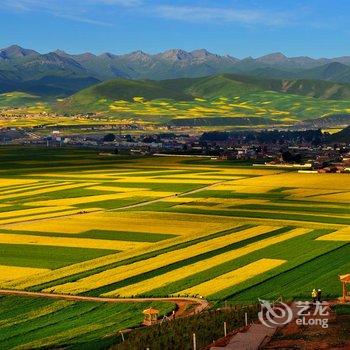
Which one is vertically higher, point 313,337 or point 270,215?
point 313,337

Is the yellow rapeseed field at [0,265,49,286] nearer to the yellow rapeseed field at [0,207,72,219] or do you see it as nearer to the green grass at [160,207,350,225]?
the yellow rapeseed field at [0,207,72,219]

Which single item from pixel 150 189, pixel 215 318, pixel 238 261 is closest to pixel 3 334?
pixel 215 318

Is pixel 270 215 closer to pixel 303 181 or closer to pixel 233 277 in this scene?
pixel 233 277

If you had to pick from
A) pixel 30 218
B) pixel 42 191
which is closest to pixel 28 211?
pixel 30 218

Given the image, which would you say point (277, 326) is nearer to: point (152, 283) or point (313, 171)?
point (152, 283)

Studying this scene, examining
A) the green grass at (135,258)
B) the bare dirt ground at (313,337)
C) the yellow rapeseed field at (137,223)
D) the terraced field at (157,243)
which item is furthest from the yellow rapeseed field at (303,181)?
the bare dirt ground at (313,337)
